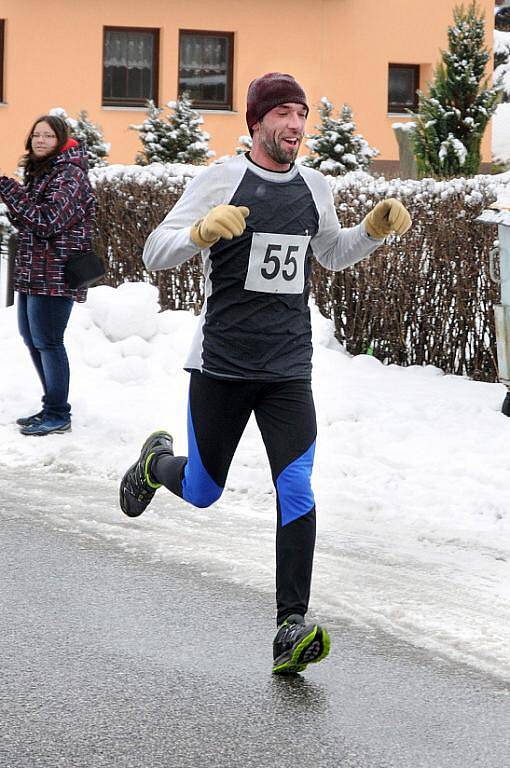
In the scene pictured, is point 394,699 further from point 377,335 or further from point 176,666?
point 377,335

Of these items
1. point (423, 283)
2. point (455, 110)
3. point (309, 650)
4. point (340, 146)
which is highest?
point (455, 110)

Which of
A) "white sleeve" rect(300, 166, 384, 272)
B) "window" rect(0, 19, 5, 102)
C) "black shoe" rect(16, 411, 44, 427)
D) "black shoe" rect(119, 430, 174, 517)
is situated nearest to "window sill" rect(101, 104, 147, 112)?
"window" rect(0, 19, 5, 102)

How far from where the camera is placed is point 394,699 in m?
4.53

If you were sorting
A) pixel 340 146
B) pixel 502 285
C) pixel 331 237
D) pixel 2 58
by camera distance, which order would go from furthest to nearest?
pixel 2 58, pixel 340 146, pixel 502 285, pixel 331 237

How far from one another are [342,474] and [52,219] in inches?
89.6

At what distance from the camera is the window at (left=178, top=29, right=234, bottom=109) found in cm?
2658

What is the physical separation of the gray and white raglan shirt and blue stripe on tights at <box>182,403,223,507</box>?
0.31 metres

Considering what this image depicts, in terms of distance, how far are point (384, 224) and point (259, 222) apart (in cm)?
48

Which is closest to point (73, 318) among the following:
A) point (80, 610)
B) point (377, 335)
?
point (377, 335)

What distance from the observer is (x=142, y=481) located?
5953mm

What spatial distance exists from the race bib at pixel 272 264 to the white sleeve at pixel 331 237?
0.23m

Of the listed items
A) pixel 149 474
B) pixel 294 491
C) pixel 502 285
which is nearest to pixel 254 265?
pixel 294 491

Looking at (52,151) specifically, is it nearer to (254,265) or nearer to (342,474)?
(342,474)

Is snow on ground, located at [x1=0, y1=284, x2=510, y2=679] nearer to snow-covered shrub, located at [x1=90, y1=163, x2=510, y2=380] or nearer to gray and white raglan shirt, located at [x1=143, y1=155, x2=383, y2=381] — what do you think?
snow-covered shrub, located at [x1=90, y1=163, x2=510, y2=380]
